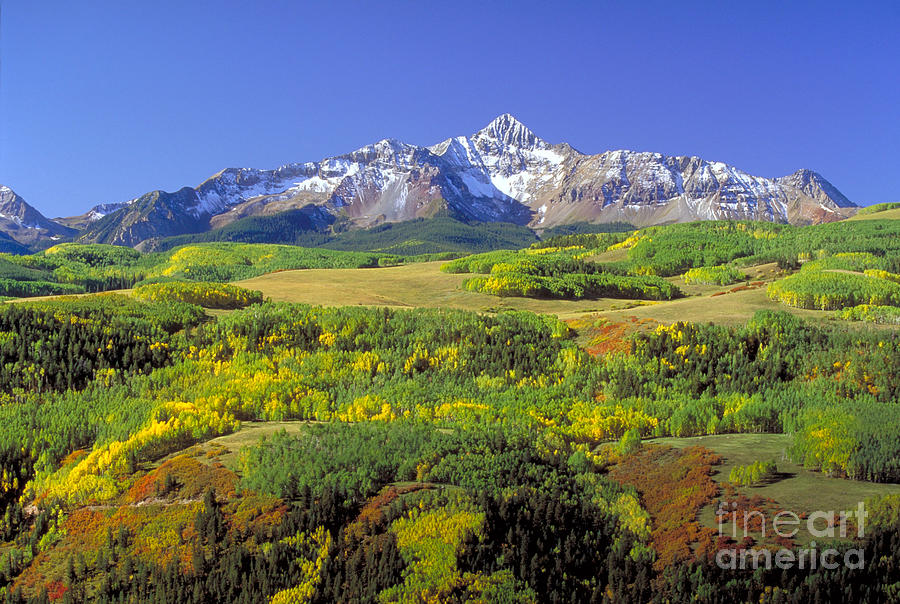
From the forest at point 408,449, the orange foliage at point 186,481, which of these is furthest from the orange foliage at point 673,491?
the orange foliage at point 186,481

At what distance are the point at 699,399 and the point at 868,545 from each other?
10325mm

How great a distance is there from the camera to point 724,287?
50312 mm

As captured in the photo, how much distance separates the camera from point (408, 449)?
15.9m

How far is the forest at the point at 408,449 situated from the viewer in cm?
1148

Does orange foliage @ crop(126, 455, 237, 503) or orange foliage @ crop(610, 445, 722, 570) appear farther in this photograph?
orange foliage @ crop(126, 455, 237, 503)

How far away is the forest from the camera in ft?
37.7

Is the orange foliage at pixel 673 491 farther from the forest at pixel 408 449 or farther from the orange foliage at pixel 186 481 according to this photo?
the orange foliage at pixel 186 481

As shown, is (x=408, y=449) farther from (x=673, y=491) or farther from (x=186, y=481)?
(x=673, y=491)

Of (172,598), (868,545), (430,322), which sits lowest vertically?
(172,598)

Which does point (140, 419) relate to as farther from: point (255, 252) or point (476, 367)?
point (255, 252)

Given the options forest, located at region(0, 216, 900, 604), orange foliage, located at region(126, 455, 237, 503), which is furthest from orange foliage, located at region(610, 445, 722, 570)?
orange foliage, located at region(126, 455, 237, 503)

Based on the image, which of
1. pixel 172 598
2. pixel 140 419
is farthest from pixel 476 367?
pixel 172 598

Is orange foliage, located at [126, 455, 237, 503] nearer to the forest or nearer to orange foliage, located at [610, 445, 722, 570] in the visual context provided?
the forest

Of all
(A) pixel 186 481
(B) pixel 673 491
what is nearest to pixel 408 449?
(A) pixel 186 481
